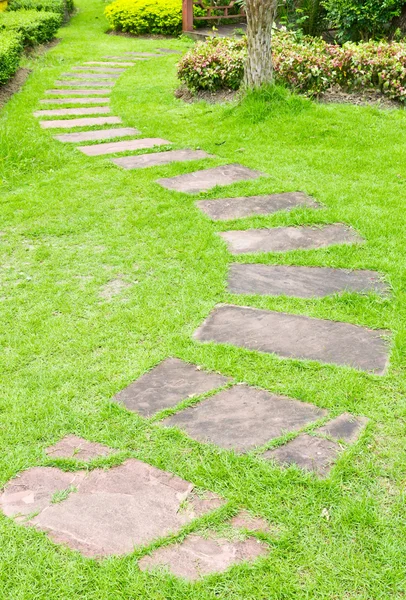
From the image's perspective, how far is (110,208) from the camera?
15.2 feet

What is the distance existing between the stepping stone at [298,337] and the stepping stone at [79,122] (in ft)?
14.8

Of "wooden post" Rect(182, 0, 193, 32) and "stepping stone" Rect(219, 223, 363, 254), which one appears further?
"wooden post" Rect(182, 0, 193, 32)

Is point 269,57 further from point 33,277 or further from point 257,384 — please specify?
point 257,384

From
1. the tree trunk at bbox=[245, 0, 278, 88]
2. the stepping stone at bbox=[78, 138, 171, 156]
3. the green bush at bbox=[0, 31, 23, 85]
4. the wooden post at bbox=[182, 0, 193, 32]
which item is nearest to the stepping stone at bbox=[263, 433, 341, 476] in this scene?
the stepping stone at bbox=[78, 138, 171, 156]

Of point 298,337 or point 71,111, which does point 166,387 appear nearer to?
point 298,337

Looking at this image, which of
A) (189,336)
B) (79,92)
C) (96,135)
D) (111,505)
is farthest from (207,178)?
(79,92)

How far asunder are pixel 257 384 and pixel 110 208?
8.19 ft

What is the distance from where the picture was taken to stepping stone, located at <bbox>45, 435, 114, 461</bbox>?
2.27m

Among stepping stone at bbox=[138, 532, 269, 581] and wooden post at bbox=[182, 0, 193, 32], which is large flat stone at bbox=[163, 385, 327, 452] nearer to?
stepping stone at bbox=[138, 532, 269, 581]

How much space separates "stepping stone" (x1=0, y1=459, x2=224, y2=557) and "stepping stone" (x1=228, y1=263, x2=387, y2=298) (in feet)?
4.81

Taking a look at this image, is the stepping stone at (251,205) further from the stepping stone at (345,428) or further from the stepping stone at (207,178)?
the stepping stone at (345,428)

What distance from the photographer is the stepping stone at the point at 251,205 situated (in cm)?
441

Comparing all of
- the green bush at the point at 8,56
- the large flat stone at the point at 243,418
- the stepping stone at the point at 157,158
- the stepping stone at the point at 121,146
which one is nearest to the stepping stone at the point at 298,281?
the large flat stone at the point at 243,418

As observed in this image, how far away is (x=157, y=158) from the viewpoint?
18.8 ft
